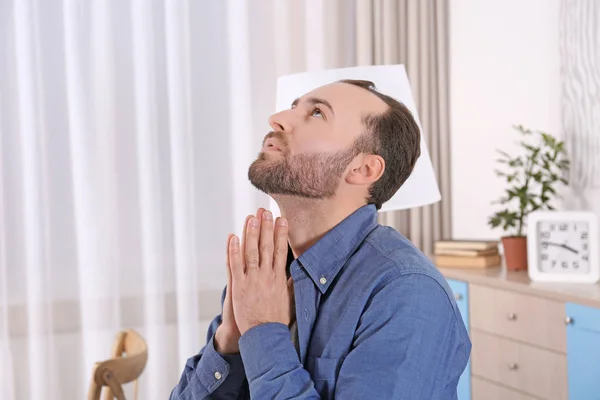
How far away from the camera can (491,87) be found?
337 cm

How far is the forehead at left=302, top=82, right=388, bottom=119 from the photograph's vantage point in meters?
1.37

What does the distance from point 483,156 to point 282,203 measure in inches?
86.4

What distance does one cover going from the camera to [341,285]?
129cm

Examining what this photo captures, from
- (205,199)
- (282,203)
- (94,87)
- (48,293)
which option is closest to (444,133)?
(205,199)

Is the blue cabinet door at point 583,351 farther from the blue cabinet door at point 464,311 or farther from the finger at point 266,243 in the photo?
the finger at point 266,243

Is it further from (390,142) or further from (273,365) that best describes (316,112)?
(273,365)

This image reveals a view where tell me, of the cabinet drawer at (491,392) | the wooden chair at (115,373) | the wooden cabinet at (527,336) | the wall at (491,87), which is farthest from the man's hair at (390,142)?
the wall at (491,87)

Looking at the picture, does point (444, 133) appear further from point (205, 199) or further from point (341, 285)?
point (341, 285)

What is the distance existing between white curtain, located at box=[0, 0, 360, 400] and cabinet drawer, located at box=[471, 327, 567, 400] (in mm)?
1135

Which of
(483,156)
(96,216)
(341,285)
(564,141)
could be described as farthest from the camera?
(483,156)

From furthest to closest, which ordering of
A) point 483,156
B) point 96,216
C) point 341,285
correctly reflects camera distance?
point 483,156 → point 96,216 → point 341,285

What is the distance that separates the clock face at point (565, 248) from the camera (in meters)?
2.60

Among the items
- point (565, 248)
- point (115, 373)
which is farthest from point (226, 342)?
point (565, 248)

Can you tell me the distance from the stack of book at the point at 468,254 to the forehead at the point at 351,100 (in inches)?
66.2
